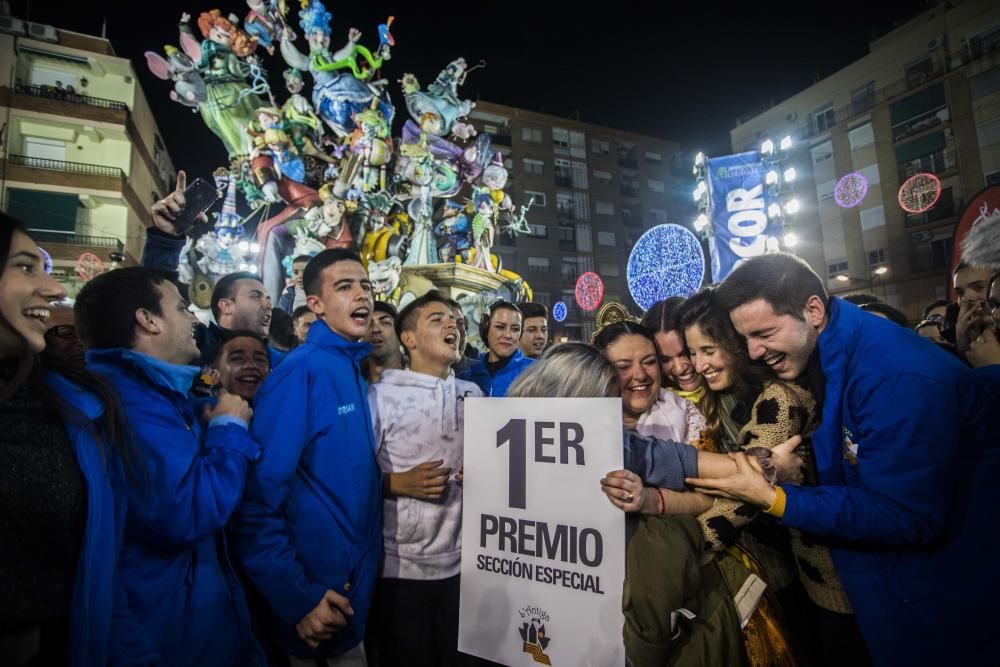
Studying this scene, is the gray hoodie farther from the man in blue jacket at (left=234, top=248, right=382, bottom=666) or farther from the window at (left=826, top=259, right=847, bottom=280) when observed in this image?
the window at (left=826, top=259, right=847, bottom=280)

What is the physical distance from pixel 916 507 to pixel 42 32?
40.1 m

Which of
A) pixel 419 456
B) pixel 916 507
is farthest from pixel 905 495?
pixel 419 456

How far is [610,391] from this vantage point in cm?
224

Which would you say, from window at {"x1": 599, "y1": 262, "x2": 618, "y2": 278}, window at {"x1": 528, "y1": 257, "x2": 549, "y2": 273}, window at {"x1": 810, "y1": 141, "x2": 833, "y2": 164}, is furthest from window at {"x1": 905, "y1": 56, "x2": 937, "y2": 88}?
window at {"x1": 528, "y1": 257, "x2": 549, "y2": 273}

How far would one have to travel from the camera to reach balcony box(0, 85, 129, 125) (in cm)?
2481

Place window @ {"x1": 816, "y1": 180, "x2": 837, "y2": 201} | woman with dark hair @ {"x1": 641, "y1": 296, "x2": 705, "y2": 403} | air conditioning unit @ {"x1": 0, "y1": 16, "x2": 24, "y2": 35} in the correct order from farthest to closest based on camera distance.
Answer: window @ {"x1": 816, "y1": 180, "x2": 837, "y2": 201}, air conditioning unit @ {"x1": 0, "y1": 16, "x2": 24, "y2": 35}, woman with dark hair @ {"x1": 641, "y1": 296, "x2": 705, "y2": 403}

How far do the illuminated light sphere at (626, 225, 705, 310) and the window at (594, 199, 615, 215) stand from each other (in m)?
32.1

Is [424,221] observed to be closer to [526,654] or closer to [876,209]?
[526,654]

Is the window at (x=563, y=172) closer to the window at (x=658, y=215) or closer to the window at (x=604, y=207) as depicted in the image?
the window at (x=604, y=207)

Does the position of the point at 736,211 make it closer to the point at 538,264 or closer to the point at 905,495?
the point at 905,495

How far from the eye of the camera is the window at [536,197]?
39025mm

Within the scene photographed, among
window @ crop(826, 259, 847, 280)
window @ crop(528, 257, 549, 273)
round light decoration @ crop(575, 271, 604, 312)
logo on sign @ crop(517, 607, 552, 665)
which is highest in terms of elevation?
window @ crop(528, 257, 549, 273)

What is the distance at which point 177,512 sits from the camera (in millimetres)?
1770

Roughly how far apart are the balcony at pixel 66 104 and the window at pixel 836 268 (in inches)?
1723
